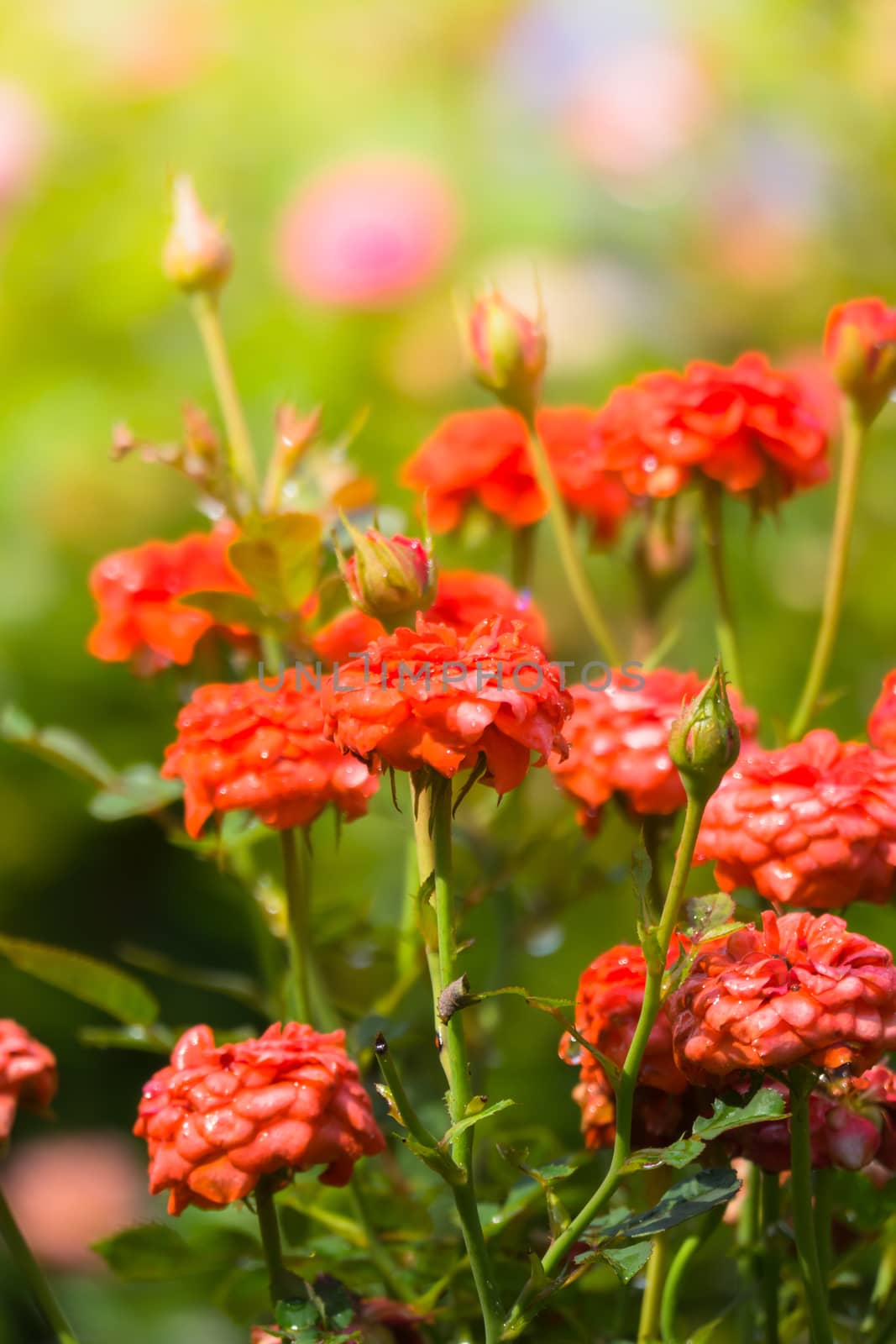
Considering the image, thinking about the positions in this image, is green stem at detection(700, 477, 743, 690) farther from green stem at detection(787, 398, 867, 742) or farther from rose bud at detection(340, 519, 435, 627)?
rose bud at detection(340, 519, 435, 627)

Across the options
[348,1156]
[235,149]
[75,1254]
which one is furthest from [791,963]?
[235,149]

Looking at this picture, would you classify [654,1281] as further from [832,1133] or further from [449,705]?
[449,705]

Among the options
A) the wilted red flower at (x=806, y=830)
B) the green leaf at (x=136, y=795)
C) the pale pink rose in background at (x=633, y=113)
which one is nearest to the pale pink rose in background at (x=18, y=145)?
the pale pink rose in background at (x=633, y=113)

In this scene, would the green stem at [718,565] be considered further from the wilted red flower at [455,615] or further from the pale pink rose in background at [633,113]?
the pale pink rose in background at [633,113]

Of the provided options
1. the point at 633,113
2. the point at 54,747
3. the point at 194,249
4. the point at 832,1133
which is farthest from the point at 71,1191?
the point at 633,113

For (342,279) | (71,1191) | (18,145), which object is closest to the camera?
(71,1191)

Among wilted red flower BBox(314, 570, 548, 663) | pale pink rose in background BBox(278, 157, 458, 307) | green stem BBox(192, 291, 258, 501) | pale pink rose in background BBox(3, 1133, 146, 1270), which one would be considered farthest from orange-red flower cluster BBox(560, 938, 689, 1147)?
pale pink rose in background BBox(278, 157, 458, 307)
